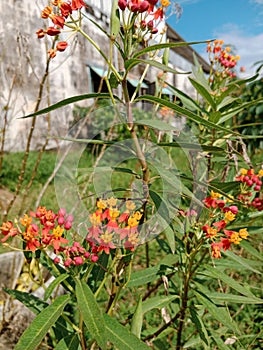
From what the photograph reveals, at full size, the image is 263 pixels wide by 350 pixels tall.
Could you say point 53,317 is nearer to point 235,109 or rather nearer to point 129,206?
point 129,206

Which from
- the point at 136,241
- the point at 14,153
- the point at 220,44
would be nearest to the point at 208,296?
the point at 136,241

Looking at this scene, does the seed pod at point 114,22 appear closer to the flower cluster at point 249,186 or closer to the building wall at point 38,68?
the flower cluster at point 249,186

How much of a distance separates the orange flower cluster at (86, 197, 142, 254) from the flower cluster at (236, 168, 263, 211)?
396 millimetres

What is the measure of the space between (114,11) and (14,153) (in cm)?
400

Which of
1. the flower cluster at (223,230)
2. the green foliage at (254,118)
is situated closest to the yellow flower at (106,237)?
the flower cluster at (223,230)

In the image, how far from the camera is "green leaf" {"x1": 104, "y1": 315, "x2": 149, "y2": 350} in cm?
70

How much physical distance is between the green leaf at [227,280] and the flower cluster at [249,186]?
193 mm

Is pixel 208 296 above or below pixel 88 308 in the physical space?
below

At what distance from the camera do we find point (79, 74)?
584 cm

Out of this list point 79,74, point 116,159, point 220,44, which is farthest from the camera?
point 79,74

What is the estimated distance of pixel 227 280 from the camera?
903 millimetres

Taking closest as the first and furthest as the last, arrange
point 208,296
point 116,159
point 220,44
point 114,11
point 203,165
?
point 114,11
point 116,159
point 208,296
point 203,165
point 220,44

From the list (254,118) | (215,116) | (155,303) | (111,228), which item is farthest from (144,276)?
(254,118)

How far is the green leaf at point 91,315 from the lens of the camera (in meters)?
0.64
